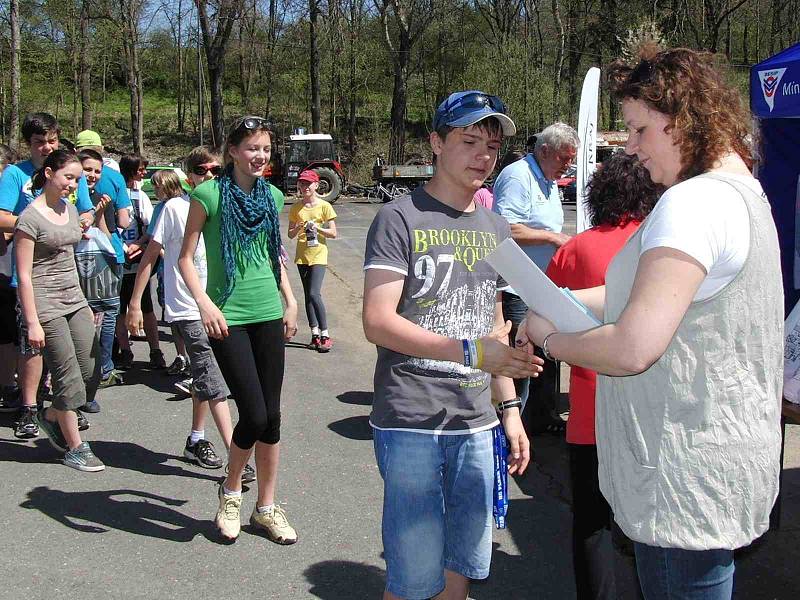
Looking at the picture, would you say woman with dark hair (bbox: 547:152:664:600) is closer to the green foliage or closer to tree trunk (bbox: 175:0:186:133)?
the green foliage

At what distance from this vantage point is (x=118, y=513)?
4.13 m

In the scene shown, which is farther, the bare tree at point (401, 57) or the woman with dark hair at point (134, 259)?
the bare tree at point (401, 57)

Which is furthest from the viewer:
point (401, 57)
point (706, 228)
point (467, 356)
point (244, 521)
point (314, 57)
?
point (314, 57)

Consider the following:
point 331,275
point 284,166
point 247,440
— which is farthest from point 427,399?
point 284,166

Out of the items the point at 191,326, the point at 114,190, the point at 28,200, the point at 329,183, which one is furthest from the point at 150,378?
the point at 329,183

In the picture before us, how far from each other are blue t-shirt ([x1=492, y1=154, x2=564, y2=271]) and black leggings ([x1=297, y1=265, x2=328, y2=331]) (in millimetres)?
3019

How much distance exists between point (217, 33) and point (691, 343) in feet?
137

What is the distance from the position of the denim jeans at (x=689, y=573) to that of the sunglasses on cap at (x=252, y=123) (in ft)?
8.35

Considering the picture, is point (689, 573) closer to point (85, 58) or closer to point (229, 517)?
point (229, 517)

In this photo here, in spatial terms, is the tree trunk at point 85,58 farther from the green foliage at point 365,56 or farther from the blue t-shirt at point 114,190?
the blue t-shirt at point 114,190

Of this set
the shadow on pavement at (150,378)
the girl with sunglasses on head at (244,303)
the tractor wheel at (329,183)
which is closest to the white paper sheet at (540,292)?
the girl with sunglasses on head at (244,303)

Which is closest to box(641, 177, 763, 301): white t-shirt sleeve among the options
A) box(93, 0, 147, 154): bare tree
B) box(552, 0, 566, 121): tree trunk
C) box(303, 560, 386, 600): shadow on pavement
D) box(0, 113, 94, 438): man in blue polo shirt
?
box(303, 560, 386, 600): shadow on pavement

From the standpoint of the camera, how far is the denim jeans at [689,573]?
1.83 metres

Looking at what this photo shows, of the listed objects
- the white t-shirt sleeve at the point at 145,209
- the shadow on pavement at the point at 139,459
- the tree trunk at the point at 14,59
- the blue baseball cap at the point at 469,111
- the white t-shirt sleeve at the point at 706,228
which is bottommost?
the shadow on pavement at the point at 139,459
